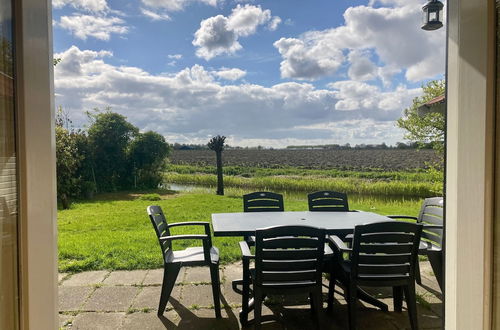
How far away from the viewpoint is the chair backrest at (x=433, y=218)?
319cm

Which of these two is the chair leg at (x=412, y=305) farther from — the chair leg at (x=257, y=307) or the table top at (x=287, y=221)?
the chair leg at (x=257, y=307)

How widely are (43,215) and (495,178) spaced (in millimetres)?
1399

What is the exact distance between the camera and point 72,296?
9.96ft

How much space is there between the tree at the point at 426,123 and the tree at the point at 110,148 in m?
7.75

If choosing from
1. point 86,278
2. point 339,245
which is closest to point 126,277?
point 86,278

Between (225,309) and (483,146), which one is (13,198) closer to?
(483,146)

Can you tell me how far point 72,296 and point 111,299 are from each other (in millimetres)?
398

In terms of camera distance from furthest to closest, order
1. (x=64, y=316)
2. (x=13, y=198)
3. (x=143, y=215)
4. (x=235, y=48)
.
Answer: (x=235, y=48)
(x=143, y=215)
(x=64, y=316)
(x=13, y=198)

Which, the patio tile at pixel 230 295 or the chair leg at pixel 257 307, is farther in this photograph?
the patio tile at pixel 230 295

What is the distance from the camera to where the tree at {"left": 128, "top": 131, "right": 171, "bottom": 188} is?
32.2ft

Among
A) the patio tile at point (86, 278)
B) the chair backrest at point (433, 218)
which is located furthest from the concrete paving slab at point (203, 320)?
the chair backrest at point (433, 218)

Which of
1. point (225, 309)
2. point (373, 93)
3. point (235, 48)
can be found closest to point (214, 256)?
point (225, 309)

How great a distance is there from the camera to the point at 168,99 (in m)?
9.93

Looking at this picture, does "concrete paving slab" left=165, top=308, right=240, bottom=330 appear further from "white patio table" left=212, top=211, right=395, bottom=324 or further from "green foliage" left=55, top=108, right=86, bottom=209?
"green foliage" left=55, top=108, right=86, bottom=209
